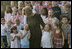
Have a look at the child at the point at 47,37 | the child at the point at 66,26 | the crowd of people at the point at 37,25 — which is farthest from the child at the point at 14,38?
the child at the point at 66,26

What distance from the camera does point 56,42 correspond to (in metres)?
5.64

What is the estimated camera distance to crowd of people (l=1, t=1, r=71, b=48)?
221 inches

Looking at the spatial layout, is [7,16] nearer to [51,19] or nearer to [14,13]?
[14,13]

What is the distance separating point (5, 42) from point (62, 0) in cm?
152

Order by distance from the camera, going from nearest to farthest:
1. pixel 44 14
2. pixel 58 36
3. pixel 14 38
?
pixel 58 36 < pixel 44 14 < pixel 14 38

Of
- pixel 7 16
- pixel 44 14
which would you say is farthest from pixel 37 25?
pixel 7 16

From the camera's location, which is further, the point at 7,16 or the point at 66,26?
the point at 7,16

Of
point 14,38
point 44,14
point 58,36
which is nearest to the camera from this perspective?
point 58,36

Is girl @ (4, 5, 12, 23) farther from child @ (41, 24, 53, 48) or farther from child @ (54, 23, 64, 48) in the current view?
child @ (54, 23, 64, 48)

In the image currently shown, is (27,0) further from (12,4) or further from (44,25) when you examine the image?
(44,25)

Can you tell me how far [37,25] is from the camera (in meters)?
5.70

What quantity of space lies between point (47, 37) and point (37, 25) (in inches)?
13.0

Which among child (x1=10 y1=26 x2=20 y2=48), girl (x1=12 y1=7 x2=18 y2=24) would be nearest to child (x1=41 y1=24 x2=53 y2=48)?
child (x1=10 y1=26 x2=20 y2=48)

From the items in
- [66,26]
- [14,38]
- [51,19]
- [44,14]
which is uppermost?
[44,14]
